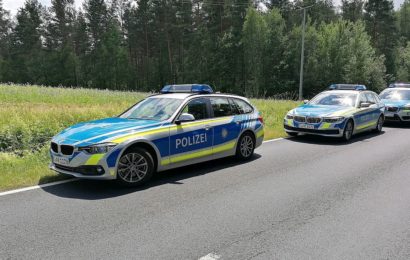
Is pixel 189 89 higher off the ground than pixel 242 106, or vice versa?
pixel 189 89

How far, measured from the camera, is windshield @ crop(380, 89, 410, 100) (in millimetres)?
17859

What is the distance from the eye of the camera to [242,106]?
905 cm

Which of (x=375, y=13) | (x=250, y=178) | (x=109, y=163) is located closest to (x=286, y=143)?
(x=250, y=178)

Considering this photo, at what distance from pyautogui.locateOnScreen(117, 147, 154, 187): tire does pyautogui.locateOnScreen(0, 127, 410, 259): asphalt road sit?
0.17m

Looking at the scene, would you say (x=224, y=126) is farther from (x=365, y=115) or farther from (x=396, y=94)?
(x=396, y=94)

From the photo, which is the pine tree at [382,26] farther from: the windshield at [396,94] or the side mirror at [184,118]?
the side mirror at [184,118]

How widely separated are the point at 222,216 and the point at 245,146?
3.83 m

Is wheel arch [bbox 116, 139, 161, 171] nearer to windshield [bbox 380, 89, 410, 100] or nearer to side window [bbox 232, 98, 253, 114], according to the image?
side window [bbox 232, 98, 253, 114]

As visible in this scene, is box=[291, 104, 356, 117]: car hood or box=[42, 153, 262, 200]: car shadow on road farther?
box=[291, 104, 356, 117]: car hood

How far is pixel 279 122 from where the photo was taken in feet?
54.5

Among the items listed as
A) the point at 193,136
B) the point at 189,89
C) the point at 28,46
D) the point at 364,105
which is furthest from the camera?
the point at 28,46

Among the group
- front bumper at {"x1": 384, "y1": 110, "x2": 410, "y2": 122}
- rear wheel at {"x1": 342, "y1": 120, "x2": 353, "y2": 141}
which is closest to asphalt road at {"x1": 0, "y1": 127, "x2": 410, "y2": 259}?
rear wheel at {"x1": 342, "y1": 120, "x2": 353, "y2": 141}

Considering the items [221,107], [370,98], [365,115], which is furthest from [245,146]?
[370,98]

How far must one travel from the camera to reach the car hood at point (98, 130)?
20.0ft
